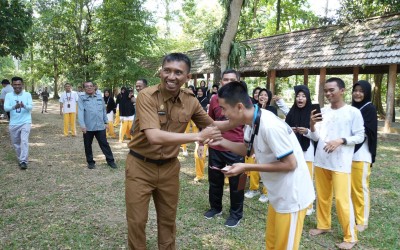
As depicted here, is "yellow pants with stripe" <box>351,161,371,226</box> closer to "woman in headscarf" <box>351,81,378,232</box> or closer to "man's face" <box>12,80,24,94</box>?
"woman in headscarf" <box>351,81,378,232</box>

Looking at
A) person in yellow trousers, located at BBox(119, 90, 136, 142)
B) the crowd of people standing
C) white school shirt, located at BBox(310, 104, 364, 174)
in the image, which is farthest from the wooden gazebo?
white school shirt, located at BBox(310, 104, 364, 174)

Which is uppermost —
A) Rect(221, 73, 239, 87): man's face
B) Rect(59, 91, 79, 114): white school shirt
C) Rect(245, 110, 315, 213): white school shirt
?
Rect(221, 73, 239, 87): man's face

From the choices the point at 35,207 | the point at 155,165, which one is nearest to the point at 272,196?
the point at 155,165

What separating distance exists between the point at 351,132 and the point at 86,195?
4.26m

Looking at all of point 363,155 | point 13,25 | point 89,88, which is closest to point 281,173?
point 363,155

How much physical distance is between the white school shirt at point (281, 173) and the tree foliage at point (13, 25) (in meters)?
10.3

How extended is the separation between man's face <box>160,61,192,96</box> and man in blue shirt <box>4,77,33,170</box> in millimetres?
5222

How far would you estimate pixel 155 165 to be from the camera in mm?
2910

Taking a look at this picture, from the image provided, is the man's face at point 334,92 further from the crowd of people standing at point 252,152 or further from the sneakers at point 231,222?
the sneakers at point 231,222

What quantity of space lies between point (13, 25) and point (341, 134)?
1059 cm

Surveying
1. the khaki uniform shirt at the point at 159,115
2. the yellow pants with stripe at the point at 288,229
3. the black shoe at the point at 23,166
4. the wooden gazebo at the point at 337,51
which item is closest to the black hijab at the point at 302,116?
the khaki uniform shirt at the point at 159,115

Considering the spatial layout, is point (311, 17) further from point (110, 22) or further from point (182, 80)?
point (182, 80)

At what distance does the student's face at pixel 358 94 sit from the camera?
4262 mm

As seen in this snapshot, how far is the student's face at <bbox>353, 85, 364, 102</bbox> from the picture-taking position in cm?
426
